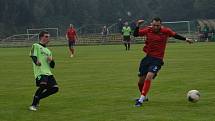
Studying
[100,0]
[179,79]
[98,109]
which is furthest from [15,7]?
[98,109]

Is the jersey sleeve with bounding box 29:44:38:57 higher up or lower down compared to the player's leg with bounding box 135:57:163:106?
higher up

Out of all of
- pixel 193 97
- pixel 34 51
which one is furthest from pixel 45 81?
pixel 193 97

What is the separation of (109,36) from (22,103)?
51.2 m

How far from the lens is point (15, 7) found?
289 ft

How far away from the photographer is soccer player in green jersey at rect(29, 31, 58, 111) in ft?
40.9

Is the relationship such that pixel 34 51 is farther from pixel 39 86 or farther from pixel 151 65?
pixel 151 65

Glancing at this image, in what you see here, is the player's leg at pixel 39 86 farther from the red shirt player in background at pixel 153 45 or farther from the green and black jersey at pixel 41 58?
the red shirt player in background at pixel 153 45

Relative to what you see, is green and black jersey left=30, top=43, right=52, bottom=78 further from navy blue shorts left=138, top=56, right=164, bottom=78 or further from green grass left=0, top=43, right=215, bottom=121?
navy blue shorts left=138, top=56, right=164, bottom=78

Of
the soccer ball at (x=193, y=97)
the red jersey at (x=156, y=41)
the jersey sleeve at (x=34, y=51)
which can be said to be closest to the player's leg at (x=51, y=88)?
the jersey sleeve at (x=34, y=51)

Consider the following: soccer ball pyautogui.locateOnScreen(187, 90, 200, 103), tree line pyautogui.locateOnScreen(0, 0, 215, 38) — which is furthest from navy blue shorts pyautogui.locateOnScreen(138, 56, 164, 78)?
tree line pyautogui.locateOnScreen(0, 0, 215, 38)

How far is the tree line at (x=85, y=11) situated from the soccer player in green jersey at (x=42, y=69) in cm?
7093

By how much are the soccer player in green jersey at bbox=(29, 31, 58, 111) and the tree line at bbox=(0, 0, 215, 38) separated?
233ft

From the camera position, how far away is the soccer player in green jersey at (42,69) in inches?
491

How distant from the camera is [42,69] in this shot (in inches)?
492
